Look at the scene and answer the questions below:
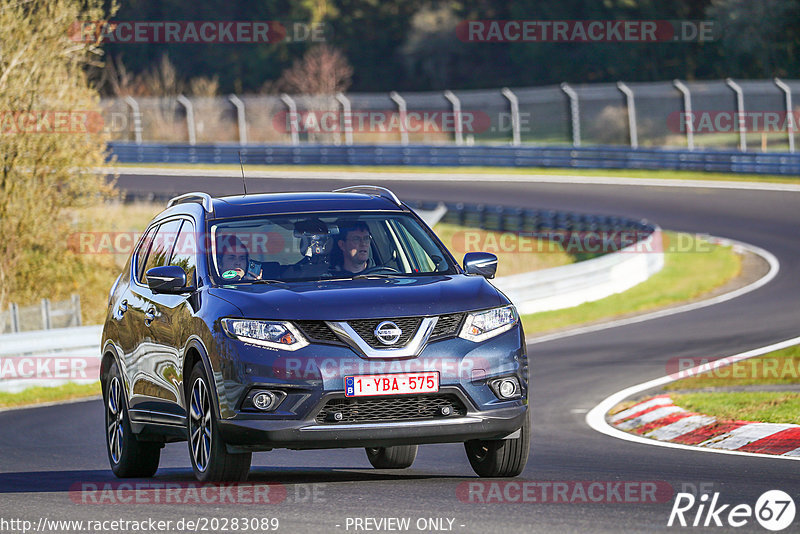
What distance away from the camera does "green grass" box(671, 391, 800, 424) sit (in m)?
11.3

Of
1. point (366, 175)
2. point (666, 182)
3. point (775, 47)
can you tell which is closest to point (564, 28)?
point (775, 47)

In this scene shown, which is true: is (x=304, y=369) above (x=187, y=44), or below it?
below

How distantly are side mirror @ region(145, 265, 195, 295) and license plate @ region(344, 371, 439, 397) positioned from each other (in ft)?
4.97

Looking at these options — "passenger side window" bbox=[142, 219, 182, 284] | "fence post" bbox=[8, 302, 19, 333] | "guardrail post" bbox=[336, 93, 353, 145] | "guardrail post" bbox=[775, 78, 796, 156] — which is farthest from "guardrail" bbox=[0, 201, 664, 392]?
"guardrail post" bbox=[336, 93, 353, 145]

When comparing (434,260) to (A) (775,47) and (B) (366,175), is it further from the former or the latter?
(A) (775,47)

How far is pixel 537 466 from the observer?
9312 millimetres

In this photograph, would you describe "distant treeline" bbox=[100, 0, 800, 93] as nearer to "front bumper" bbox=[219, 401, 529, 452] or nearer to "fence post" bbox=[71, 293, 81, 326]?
"fence post" bbox=[71, 293, 81, 326]

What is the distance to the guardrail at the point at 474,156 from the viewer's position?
39625 mm

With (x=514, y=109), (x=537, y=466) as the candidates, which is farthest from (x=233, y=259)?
(x=514, y=109)

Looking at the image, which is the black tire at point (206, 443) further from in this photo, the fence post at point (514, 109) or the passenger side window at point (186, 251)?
the fence post at point (514, 109)

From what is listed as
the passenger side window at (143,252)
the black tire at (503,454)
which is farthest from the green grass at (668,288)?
the black tire at (503,454)

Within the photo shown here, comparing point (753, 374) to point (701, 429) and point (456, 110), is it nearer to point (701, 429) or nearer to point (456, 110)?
point (701, 429)

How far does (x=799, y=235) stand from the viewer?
2917cm

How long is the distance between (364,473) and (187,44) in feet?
278
